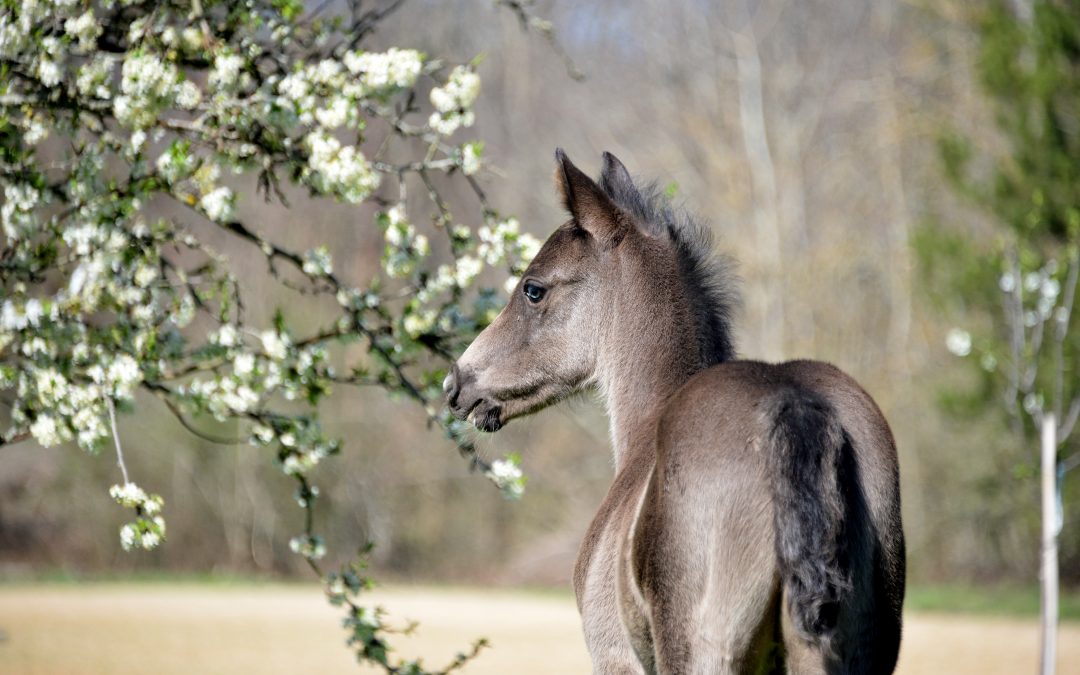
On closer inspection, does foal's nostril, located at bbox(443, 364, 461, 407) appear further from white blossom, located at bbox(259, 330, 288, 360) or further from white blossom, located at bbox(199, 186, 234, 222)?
white blossom, located at bbox(199, 186, 234, 222)

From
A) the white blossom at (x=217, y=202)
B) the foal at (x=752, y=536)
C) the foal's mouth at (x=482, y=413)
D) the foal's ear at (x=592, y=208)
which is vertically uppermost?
the white blossom at (x=217, y=202)

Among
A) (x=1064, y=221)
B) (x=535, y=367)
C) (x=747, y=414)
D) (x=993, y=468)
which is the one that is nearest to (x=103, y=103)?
(x=535, y=367)

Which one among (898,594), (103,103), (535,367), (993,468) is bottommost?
(898,594)

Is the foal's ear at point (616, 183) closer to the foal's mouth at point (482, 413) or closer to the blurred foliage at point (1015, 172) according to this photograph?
the foal's mouth at point (482, 413)

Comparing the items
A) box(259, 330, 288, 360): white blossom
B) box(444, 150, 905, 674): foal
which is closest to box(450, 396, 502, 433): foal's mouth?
box(444, 150, 905, 674): foal

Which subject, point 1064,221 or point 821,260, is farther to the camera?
point 821,260

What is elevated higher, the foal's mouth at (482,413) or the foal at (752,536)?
the foal's mouth at (482,413)

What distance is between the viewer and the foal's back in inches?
127

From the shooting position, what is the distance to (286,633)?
676 inches

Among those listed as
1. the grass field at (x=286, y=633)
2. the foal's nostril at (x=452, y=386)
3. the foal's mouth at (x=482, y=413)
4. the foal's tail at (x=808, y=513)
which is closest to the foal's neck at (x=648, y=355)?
the foal's mouth at (x=482, y=413)

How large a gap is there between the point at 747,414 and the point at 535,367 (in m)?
1.62

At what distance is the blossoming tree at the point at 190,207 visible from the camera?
521 cm

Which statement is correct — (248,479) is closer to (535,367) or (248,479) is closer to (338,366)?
(338,366)

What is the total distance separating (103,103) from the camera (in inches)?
→ 214
